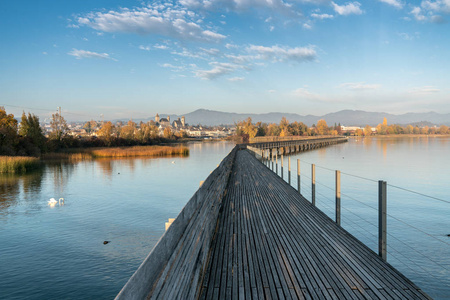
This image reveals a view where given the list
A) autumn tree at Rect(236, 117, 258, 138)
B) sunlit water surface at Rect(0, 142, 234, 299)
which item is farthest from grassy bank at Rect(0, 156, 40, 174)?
autumn tree at Rect(236, 117, 258, 138)

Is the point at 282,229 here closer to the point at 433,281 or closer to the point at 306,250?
the point at 306,250

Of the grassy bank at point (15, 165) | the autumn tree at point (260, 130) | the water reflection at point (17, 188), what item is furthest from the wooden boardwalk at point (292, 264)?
the autumn tree at point (260, 130)

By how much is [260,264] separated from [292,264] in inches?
17.6

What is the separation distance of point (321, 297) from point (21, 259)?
9.50 metres

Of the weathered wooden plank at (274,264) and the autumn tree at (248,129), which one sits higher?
the autumn tree at (248,129)

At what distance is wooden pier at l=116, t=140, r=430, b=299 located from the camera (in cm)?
222

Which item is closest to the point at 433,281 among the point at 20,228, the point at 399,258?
the point at 399,258

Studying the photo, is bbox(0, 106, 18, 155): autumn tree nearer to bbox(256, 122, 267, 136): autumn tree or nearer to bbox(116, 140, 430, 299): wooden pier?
bbox(116, 140, 430, 299): wooden pier

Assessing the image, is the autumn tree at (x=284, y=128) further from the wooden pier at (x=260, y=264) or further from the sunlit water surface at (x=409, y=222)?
the wooden pier at (x=260, y=264)

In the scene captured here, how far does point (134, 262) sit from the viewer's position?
906 cm

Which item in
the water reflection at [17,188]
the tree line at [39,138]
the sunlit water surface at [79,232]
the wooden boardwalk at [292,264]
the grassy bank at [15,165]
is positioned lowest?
the sunlit water surface at [79,232]

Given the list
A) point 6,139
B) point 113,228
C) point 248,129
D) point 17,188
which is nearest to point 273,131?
point 248,129

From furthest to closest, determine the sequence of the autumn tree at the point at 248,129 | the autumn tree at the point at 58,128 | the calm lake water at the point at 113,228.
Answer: the autumn tree at the point at 248,129, the autumn tree at the point at 58,128, the calm lake water at the point at 113,228

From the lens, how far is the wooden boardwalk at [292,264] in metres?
3.75
